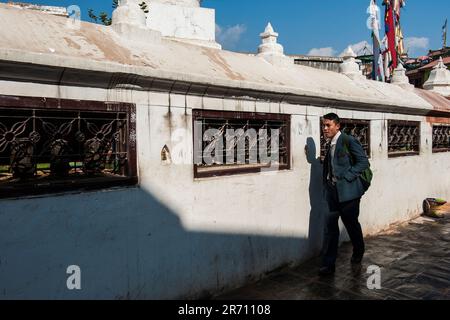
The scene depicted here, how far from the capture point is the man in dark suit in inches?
180

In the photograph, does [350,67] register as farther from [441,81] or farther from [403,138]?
[441,81]

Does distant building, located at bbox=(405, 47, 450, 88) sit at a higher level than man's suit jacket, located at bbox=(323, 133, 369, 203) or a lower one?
higher

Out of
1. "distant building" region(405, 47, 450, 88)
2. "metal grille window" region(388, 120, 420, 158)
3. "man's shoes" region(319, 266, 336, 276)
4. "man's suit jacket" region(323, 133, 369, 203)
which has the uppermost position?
"distant building" region(405, 47, 450, 88)

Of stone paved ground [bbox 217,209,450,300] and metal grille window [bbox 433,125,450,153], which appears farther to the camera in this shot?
metal grille window [bbox 433,125,450,153]

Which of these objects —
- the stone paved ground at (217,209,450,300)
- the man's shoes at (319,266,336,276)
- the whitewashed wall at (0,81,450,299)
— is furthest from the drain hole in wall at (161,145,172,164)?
the man's shoes at (319,266,336,276)

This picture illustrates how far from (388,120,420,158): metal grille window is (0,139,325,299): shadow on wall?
14.4 feet

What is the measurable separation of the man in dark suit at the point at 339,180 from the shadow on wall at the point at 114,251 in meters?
0.98

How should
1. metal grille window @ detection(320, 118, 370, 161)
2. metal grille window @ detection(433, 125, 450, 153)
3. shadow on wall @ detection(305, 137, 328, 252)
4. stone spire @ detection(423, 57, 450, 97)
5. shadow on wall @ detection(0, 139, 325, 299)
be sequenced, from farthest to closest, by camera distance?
stone spire @ detection(423, 57, 450, 97), metal grille window @ detection(433, 125, 450, 153), metal grille window @ detection(320, 118, 370, 161), shadow on wall @ detection(305, 137, 328, 252), shadow on wall @ detection(0, 139, 325, 299)

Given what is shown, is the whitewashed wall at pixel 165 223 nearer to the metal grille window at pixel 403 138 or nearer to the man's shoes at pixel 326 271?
the man's shoes at pixel 326 271

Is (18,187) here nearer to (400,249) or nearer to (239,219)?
(239,219)

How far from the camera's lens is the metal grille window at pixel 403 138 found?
731cm

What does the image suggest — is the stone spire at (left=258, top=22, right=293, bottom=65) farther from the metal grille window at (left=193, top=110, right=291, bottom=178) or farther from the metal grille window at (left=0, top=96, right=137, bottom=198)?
the metal grille window at (left=0, top=96, right=137, bottom=198)

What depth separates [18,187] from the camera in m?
2.76
